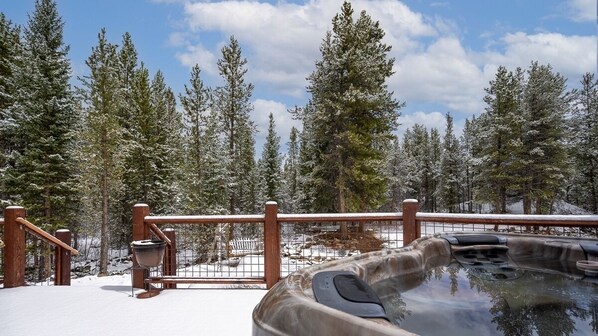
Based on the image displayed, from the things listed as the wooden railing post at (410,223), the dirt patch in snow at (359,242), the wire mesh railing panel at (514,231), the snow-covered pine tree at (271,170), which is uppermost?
the snow-covered pine tree at (271,170)

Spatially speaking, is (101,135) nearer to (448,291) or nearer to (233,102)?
(233,102)

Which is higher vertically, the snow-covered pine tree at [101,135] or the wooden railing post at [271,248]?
the snow-covered pine tree at [101,135]

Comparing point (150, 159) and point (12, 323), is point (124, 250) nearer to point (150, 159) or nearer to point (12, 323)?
point (150, 159)

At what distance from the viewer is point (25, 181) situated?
14766mm

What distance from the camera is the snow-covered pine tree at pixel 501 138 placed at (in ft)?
64.1

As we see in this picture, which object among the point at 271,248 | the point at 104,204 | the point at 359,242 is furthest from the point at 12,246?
the point at 104,204

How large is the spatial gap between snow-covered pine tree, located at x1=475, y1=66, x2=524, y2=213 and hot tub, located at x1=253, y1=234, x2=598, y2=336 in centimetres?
1837

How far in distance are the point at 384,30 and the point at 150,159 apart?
1476cm

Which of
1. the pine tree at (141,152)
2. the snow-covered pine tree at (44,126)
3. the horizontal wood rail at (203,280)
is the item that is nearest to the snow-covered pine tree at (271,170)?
the pine tree at (141,152)

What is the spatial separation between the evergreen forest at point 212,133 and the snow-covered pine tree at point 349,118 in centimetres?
6

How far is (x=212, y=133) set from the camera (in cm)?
1850

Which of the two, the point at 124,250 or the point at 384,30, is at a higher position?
the point at 384,30

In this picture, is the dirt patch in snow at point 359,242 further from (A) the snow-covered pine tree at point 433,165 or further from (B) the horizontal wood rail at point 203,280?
(A) the snow-covered pine tree at point 433,165

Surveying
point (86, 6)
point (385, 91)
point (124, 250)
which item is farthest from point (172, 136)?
point (86, 6)
